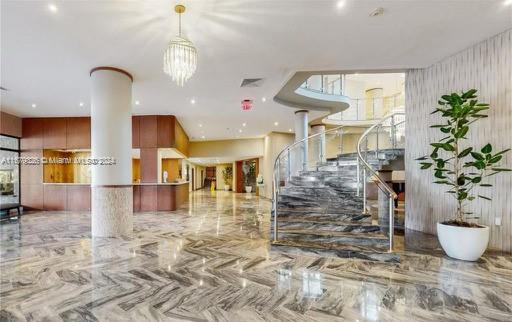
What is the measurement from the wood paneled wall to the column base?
5.96m

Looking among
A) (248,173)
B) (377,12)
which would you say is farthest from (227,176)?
(377,12)

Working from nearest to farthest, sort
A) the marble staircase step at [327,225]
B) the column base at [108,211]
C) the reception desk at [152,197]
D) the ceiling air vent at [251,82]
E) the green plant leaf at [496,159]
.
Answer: the green plant leaf at [496,159] → the marble staircase step at [327,225] → the column base at [108,211] → the ceiling air vent at [251,82] → the reception desk at [152,197]

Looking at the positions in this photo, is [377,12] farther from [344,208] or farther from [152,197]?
[152,197]

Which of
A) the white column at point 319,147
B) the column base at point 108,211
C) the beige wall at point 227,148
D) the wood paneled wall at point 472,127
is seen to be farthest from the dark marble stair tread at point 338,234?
the beige wall at point 227,148

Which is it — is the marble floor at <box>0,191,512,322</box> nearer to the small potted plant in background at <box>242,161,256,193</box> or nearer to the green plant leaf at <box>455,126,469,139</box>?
the green plant leaf at <box>455,126,469,139</box>

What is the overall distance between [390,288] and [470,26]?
3.91m

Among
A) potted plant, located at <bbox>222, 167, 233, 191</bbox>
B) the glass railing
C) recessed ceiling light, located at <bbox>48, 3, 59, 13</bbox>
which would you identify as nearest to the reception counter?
recessed ceiling light, located at <bbox>48, 3, 59, 13</bbox>

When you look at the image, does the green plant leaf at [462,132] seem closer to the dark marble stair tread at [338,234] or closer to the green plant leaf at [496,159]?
the green plant leaf at [496,159]

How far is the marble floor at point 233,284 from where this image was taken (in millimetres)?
2393

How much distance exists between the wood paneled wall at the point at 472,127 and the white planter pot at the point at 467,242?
2.79 ft

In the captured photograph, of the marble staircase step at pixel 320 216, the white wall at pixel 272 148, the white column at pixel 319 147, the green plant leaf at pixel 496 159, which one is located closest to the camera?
the green plant leaf at pixel 496 159

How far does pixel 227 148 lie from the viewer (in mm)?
15062

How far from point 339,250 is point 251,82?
4.06 m

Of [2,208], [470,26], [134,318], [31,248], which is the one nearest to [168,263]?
[134,318]
